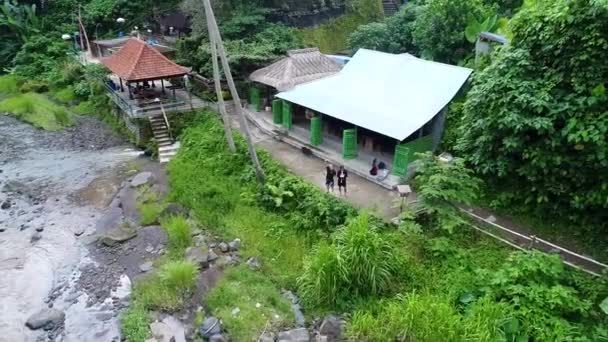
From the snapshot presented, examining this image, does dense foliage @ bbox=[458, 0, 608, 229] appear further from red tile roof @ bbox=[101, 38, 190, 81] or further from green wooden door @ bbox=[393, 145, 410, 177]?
red tile roof @ bbox=[101, 38, 190, 81]

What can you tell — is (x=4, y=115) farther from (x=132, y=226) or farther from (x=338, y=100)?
(x=338, y=100)

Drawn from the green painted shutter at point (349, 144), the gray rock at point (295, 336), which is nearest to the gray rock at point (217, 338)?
the gray rock at point (295, 336)

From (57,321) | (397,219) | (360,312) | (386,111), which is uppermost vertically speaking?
(386,111)

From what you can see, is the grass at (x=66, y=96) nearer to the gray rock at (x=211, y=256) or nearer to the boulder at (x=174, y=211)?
the boulder at (x=174, y=211)

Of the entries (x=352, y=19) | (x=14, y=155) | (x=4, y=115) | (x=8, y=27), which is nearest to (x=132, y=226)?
(x=14, y=155)

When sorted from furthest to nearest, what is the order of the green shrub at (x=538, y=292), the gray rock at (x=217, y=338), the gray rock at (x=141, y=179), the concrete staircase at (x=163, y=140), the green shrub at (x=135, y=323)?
1. the concrete staircase at (x=163, y=140)
2. the gray rock at (x=141, y=179)
3. the green shrub at (x=135, y=323)
4. the gray rock at (x=217, y=338)
5. the green shrub at (x=538, y=292)

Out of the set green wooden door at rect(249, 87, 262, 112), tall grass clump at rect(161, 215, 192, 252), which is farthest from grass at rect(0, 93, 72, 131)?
tall grass clump at rect(161, 215, 192, 252)

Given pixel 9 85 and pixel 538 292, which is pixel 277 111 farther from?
pixel 9 85
